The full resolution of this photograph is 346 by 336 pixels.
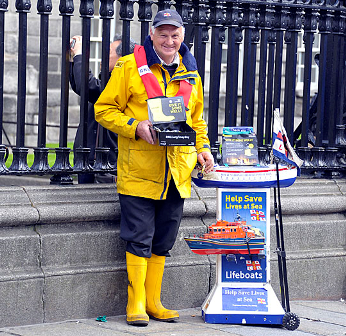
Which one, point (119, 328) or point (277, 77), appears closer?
point (119, 328)

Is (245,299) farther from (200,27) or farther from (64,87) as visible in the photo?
(200,27)

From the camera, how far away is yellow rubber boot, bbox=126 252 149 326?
5.27 metres

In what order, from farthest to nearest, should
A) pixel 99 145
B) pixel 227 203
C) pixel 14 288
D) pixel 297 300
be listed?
pixel 297 300
pixel 99 145
pixel 227 203
pixel 14 288

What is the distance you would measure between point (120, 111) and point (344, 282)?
2.58 metres

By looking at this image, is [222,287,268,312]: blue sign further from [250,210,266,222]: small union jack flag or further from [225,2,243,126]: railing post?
[225,2,243,126]: railing post

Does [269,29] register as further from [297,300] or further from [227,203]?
[297,300]

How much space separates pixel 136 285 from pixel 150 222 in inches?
16.9

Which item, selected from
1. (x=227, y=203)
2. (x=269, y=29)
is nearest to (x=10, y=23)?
(x=269, y=29)

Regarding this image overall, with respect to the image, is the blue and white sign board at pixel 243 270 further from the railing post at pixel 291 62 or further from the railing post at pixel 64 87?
the railing post at pixel 291 62

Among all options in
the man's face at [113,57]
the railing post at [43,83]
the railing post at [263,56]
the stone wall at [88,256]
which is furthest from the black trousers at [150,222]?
the railing post at [263,56]

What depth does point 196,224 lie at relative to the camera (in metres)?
5.95

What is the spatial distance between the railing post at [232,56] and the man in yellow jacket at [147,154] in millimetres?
906

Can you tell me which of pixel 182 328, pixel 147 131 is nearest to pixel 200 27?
pixel 147 131

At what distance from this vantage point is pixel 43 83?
552cm
